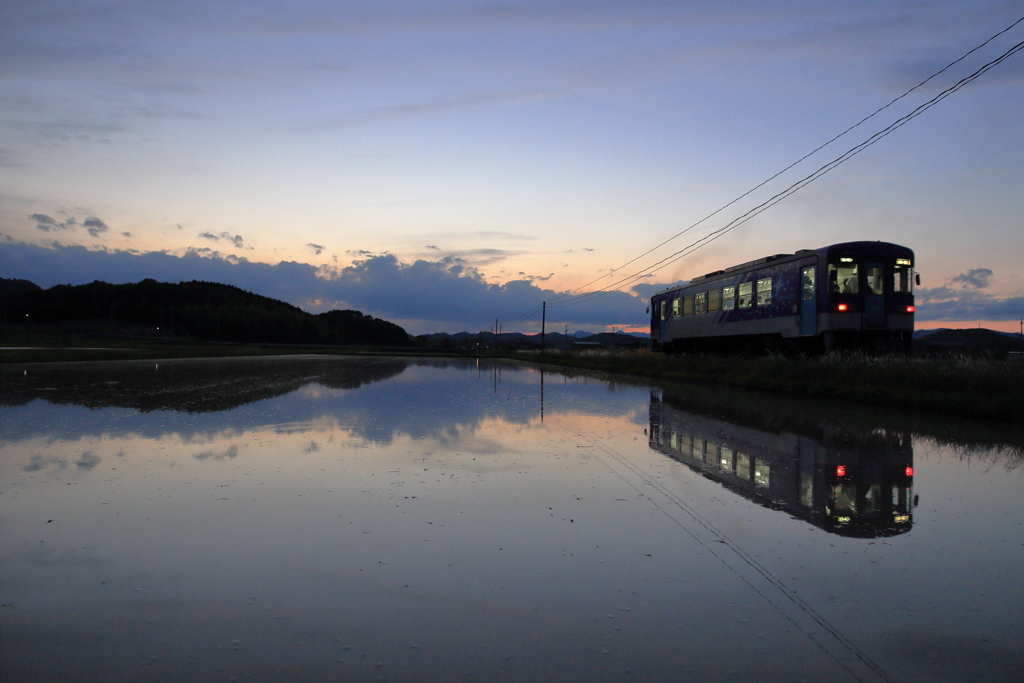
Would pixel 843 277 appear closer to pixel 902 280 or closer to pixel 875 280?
pixel 875 280

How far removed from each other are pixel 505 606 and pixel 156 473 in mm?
4760

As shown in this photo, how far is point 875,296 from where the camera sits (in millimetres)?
21688

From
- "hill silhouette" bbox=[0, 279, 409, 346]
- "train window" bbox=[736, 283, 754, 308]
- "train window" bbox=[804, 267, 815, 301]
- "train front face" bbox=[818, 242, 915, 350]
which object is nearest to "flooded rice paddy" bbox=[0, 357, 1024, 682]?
"train front face" bbox=[818, 242, 915, 350]

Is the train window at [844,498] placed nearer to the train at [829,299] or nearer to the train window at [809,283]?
the train at [829,299]

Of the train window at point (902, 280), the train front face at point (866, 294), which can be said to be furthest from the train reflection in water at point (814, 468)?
the train window at point (902, 280)

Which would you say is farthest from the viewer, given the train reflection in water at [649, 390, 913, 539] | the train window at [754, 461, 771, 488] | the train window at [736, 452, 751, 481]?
the train window at [736, 452, 751, 481]

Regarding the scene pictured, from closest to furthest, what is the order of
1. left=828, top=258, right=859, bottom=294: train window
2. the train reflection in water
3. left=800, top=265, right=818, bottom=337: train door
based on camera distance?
the train reflection in water < left=828, top=258, right=859, bottom=294: train window < left=800, top=265, right=818, bottom=337: train door

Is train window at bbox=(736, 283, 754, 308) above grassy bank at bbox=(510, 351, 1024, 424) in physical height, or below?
above

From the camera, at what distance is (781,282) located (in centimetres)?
2414

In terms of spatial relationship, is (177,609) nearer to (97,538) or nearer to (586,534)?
(97,538)

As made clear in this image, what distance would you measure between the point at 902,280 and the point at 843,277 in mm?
2115

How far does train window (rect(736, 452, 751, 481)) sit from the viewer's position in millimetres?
7172

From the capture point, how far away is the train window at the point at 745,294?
86.9ft

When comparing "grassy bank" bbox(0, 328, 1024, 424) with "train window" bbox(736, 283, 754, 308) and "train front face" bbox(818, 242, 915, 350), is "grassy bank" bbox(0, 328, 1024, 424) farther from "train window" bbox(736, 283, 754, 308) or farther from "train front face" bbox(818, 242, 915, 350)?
"train window" bbox(736, 283, 754, 308)
